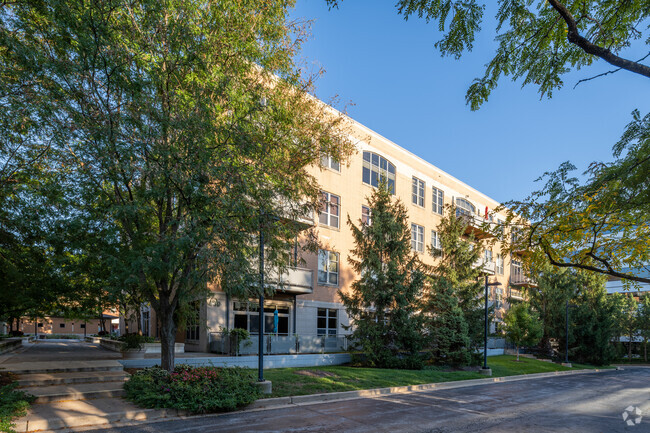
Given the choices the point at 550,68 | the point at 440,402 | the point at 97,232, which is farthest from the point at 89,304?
the point at 550,68

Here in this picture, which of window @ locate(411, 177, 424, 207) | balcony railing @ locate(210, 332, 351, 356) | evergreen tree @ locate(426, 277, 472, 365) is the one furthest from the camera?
window @ locate(411, 177, 424, 207)

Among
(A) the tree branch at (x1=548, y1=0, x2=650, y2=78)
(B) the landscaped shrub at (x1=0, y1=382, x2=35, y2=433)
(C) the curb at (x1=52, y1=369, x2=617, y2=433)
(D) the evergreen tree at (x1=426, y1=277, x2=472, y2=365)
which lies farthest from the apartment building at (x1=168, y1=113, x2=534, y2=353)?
(A) the tree branch at (x1=548, y1=0, x2=650, y2=78)

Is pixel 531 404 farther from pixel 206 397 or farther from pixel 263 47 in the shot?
pixel 263 47

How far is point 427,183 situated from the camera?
124 feet

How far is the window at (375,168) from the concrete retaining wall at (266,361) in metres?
13.5

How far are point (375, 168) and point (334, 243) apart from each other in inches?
288

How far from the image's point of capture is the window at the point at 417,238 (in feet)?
117

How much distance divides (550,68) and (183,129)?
26.1ft

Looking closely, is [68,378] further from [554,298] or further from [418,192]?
[554,298]

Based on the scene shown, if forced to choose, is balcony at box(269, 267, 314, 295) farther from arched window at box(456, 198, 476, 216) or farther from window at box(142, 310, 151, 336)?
arched window at box(456, 198, 476, 216)

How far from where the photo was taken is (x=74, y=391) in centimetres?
1182

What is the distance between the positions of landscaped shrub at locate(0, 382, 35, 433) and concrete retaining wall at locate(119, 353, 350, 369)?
260 inches

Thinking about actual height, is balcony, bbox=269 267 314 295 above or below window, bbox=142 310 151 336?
above

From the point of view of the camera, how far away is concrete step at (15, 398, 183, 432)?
30.1 ft
